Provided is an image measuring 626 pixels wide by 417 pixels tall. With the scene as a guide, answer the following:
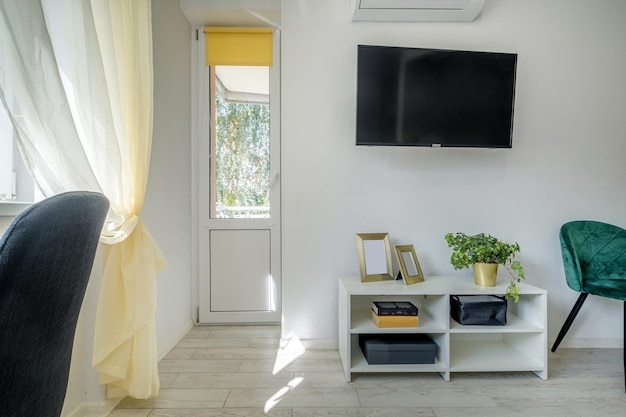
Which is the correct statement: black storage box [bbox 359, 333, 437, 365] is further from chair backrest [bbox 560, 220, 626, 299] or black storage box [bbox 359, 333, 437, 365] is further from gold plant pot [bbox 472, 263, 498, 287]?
chair backrest [bbox 560, 220, 626, 299]

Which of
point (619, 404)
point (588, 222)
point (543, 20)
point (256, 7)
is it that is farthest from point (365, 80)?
point (619, 404)

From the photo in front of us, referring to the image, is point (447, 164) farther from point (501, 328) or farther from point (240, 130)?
point (240, 130)

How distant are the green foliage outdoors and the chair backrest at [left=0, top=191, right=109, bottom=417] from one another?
6.67 feet

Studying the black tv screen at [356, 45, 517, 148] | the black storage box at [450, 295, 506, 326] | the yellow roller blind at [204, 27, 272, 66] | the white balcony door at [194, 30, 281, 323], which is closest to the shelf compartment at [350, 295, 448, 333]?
the black storage box at [450, 295, 506, 326]

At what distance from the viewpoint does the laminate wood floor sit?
5.00ft

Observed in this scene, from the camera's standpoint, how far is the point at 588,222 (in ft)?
6.97

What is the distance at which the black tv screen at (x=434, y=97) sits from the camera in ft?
6.39

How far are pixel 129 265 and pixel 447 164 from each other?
1916 millimetres

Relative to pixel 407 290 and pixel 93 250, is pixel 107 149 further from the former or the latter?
pixel 407 290

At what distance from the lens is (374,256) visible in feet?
6.59

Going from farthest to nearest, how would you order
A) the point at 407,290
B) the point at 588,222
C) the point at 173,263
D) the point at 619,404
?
the point at 173,263, the point at 588,222, the point at 407,290, the point at 619,404

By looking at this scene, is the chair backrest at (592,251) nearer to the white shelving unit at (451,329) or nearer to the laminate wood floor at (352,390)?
the white shelving unit at (451,329)

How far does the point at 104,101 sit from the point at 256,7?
150 centimetres

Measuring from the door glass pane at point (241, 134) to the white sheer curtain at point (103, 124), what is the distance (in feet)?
3.19
